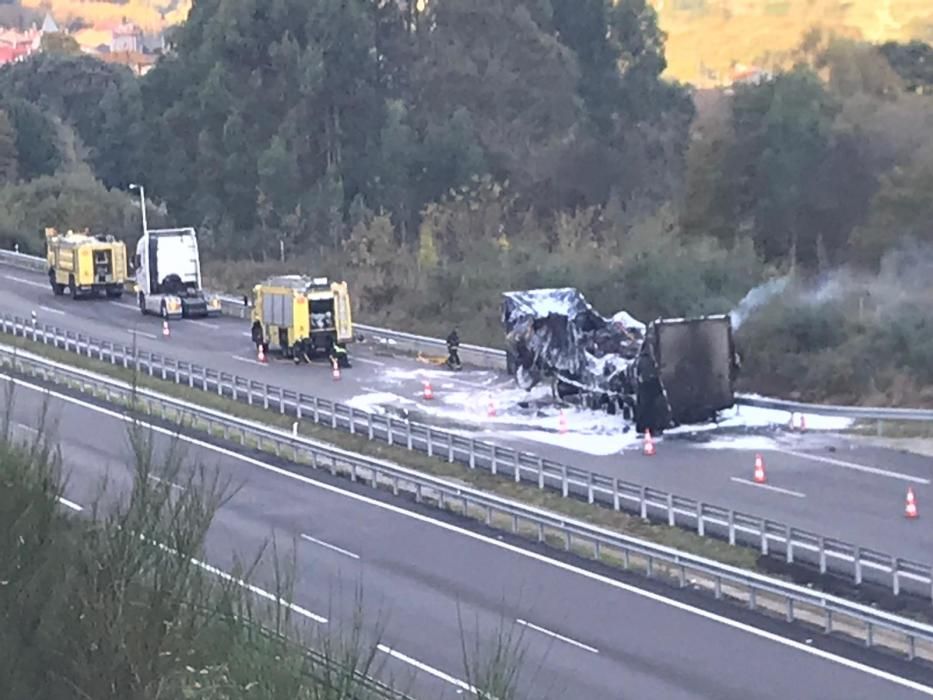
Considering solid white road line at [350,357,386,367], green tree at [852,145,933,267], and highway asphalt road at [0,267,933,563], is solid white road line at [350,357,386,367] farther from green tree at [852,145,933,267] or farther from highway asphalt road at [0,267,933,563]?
green tree at [852,145,933,267]

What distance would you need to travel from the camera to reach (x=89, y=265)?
4972cm

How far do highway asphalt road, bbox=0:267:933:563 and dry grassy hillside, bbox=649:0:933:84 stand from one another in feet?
82.2

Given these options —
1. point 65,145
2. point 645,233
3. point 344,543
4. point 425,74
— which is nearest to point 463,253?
point 645,233

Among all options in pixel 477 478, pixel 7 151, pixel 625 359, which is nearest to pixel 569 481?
pixel 477 478

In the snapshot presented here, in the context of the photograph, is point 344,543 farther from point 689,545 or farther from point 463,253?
point 463,253

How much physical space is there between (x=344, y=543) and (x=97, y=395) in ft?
47.0

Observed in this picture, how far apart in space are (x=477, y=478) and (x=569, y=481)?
229cm

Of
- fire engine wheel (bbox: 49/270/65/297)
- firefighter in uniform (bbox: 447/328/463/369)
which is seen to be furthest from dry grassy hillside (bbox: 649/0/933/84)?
fire engine wheel (bbox: 49/270/65/297)

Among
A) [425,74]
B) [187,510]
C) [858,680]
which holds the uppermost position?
[425,74]

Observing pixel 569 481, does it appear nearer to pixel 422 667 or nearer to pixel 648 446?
pixel 648 446

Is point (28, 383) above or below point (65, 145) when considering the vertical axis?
below

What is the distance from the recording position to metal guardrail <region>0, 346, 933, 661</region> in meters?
16.8

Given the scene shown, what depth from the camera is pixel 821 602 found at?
17.1 metres

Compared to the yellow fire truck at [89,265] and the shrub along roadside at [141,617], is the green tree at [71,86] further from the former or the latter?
the shrub along roadside at [141,617]
